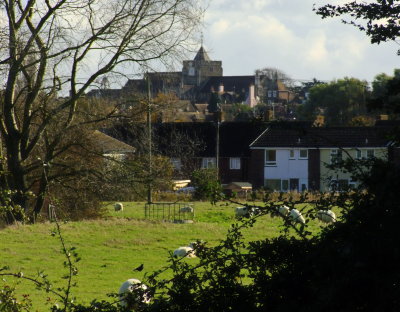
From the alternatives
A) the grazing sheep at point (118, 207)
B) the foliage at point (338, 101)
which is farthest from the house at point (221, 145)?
the grazing sheep at point (118, 207)

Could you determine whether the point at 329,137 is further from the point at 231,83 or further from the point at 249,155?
the point at 231,83

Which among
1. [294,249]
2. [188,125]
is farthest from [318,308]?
[188,125]

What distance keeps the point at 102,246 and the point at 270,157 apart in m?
47.1

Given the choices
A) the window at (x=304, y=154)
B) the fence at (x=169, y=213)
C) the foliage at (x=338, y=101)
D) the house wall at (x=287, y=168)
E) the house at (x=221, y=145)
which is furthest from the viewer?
the foliage at (x=338, y=101)

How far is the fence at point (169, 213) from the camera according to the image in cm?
3400

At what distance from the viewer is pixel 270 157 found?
233 feet

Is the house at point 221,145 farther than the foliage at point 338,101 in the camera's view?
No

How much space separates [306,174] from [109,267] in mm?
49957

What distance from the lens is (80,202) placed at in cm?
3014

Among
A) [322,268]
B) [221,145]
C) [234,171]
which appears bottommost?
[234,171]

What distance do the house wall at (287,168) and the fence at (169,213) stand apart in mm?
33199

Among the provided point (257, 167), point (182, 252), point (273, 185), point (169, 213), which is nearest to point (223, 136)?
point (257, 167)

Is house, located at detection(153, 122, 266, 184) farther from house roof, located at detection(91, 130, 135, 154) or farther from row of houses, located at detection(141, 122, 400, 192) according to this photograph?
house roof, located at detection(91, 130, 135, 154)

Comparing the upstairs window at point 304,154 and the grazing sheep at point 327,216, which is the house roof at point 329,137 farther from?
the upstairs window at point 304,154
